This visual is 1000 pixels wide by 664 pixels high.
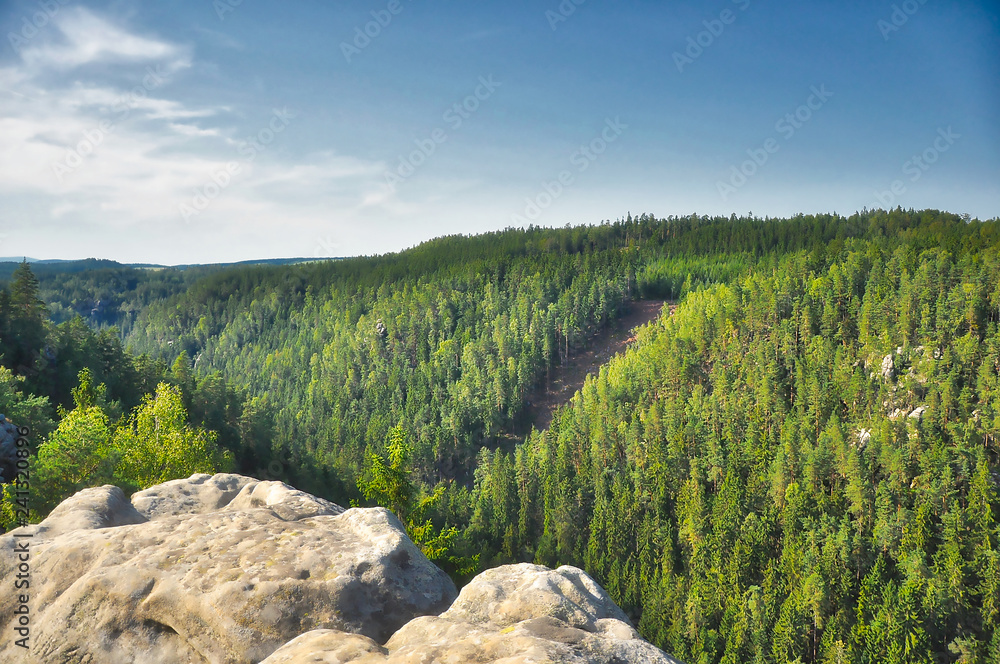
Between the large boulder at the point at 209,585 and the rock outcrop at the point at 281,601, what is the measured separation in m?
0.03

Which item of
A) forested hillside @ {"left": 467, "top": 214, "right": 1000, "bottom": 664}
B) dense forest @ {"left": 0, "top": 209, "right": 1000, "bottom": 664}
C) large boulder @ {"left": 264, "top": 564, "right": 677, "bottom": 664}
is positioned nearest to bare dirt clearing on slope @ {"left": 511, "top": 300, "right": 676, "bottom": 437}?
dense forest @ {"left": 0, "top": 209, "right": 1000, "bottom": 664}

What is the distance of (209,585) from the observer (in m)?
11.3

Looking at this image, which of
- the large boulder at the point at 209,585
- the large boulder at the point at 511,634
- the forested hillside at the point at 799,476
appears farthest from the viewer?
the forested hillside at the point at 799,476

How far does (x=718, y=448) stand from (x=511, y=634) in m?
115

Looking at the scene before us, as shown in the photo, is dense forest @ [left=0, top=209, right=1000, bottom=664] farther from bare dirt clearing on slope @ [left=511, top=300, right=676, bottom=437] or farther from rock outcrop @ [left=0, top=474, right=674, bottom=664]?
rock outcrop @ [left=0, top=474, right=674, bottom=664]

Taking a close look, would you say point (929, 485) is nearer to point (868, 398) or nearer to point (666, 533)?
point (868, 398)

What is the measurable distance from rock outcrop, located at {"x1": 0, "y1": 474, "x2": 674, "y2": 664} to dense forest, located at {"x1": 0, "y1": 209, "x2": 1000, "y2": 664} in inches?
595

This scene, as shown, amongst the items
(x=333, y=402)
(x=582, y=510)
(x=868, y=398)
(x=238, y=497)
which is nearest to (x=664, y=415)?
(x=582, y=510)

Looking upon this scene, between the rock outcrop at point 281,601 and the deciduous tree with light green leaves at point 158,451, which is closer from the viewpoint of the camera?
the rock outcrop at point 281,601

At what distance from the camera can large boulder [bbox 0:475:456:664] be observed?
10641 millimetres

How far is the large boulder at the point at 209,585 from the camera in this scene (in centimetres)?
1064

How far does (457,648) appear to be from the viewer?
8.34m

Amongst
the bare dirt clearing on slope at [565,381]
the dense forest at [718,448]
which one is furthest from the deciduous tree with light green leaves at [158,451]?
the bare dirt clearing on slope at [565,381]

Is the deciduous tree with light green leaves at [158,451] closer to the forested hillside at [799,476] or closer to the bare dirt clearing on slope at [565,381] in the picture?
the forested hillside at [799,476]
